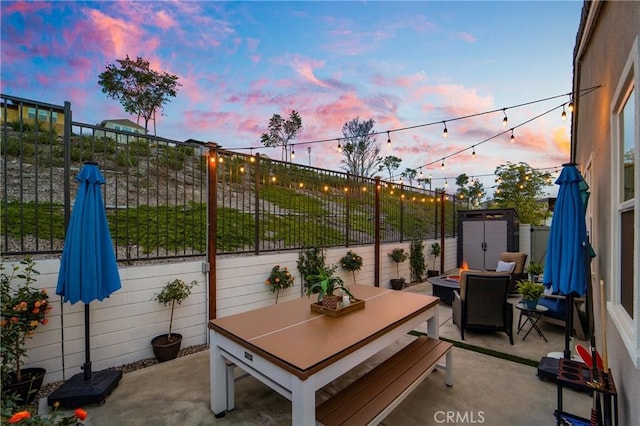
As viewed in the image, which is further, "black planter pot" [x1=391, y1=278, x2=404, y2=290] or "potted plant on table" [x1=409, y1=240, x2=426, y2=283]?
"potted plant on table" [x1=409, y1=240, x2=426, y2=283]

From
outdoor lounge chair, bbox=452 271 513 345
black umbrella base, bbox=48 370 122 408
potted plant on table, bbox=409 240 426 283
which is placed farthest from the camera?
potted plant on table, bbox=409 240 426 283

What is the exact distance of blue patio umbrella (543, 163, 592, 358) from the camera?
2416mm

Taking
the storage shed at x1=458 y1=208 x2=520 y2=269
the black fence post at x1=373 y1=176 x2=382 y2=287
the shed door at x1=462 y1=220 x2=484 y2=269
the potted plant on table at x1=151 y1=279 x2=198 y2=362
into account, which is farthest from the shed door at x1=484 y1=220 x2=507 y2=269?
the potted plant on table at x1=151 y1=279 x2=198 y2=362

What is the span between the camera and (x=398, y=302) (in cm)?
288

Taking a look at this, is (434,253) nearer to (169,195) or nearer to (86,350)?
(169,195)

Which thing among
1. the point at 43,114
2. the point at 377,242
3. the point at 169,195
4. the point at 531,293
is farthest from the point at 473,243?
the point at 43,114

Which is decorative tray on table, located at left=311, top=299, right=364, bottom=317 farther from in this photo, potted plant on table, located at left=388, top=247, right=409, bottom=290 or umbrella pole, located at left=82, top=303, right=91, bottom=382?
potted plant on table, located at left=388, top=247, right=409, bottom=290

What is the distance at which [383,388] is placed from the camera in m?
2.02

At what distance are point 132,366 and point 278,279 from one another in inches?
79.6

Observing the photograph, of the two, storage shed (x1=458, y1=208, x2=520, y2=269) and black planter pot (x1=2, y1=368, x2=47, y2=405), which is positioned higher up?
storage shed (x1=458, y1=208, x2=520, y2=269)

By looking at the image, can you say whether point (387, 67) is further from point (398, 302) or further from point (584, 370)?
point (584, 370)

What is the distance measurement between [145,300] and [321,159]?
15.3 m

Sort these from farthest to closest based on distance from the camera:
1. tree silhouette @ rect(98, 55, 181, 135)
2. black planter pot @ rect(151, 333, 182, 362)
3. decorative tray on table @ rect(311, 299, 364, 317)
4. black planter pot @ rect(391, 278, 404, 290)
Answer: tree silhouette @ rect(98, 55, 181, 135) < black planter pot @ rect(391, 278, 404, 290) < black planter pot @ rect(151, 333, 182, 362) < decorative tray on table @ rect(311, 299, 364, 317)

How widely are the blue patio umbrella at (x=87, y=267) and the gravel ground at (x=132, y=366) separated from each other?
23 centimetres
